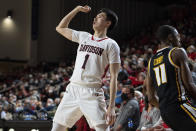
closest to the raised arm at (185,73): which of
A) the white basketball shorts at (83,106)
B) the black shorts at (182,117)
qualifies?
the black shorts at (182,117)

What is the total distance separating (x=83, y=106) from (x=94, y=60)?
0.47 meters

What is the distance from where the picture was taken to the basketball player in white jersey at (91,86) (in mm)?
3336

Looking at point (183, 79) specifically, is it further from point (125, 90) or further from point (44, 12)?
point (44, 12)

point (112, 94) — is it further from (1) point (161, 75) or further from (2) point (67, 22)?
(2) point (67, 22)

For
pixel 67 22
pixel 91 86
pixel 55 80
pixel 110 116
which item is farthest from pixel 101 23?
pixel 55 80

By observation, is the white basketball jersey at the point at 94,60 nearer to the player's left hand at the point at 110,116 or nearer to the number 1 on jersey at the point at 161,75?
the player's left hand at the point at 110,116

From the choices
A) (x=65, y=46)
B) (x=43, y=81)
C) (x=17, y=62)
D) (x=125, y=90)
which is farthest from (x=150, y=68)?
(x=17, y=62)

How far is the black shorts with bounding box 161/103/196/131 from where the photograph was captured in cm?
272

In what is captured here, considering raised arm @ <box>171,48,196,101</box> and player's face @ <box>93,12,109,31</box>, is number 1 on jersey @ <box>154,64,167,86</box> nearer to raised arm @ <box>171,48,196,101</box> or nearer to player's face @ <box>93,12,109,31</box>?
raised arm @ <box>171,48,196,101</box>

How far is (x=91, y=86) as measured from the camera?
136 inches

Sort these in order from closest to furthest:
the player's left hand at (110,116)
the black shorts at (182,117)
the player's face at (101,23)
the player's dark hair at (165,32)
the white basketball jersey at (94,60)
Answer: the black shorts at (182,117) < the player's dark hair at (165,32) < the player's left hand at (110,116) < the white basketball jersey at (94,60) < the player's face at (101,23)

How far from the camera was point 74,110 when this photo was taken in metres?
3.42

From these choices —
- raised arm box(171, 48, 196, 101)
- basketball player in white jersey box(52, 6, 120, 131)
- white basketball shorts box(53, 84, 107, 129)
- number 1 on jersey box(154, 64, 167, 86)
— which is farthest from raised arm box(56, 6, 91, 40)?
raised arm box(171, 48, 196, 101)

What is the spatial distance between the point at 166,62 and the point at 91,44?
0.93m
